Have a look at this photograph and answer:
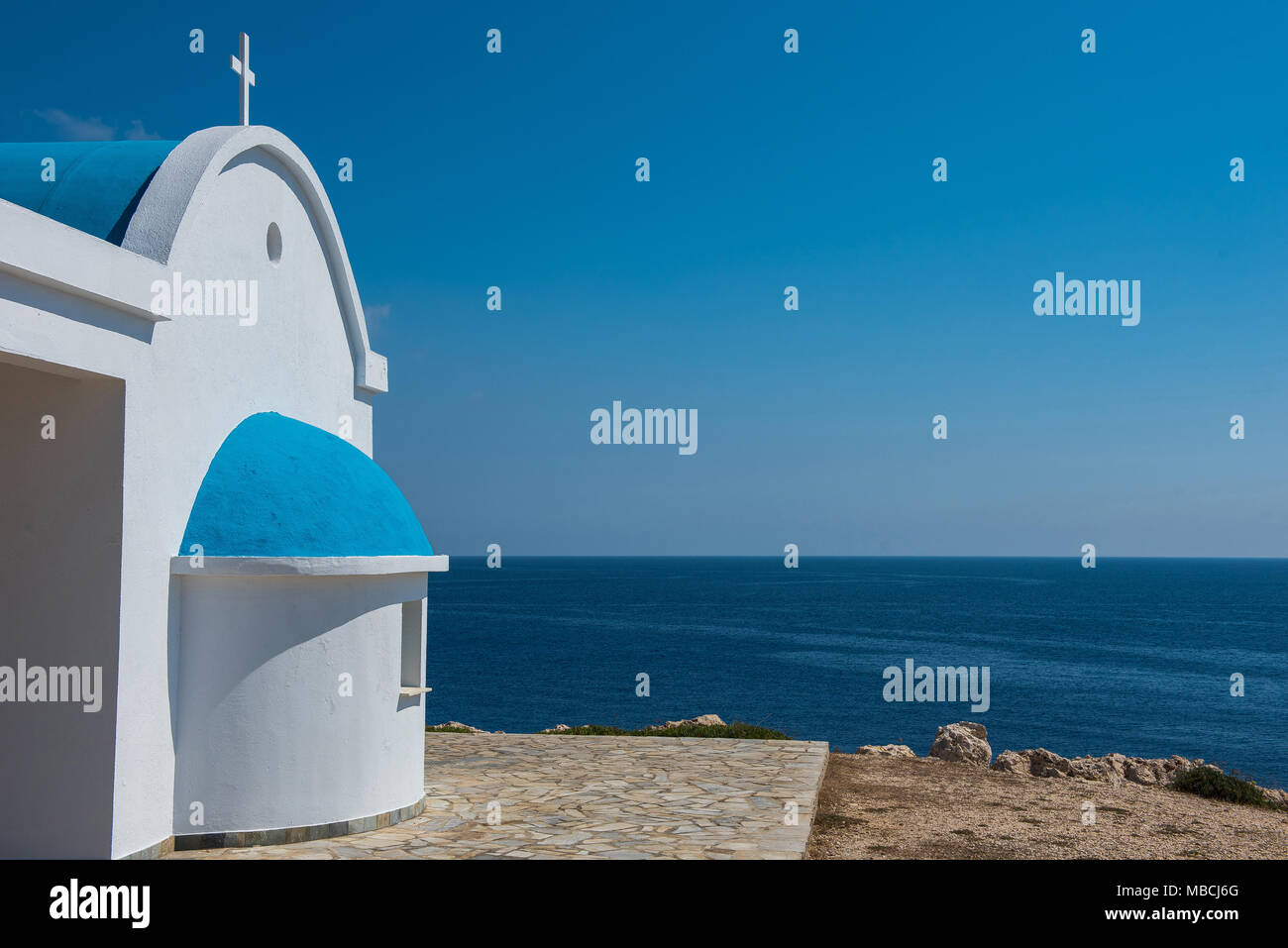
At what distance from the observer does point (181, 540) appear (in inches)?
350

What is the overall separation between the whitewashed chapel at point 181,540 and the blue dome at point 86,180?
3 cm

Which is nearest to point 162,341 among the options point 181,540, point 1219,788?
point 181,540

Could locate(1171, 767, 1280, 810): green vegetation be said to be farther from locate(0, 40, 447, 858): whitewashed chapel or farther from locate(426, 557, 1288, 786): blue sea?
locate(426, 557, 1288, 786): blue sea

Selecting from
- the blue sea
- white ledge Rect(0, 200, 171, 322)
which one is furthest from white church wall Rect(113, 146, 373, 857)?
the blue sea

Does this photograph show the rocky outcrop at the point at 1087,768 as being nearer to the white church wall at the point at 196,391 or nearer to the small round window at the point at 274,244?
the white church wall at the point at 196,391

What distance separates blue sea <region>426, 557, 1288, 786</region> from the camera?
42250 mm

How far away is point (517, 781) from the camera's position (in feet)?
41.1

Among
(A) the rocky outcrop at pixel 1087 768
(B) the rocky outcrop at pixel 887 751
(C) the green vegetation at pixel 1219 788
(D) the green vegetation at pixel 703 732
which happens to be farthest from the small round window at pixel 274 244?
(C) the green vegetation at pixel 1219 788

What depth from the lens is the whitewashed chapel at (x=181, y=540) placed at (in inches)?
317
